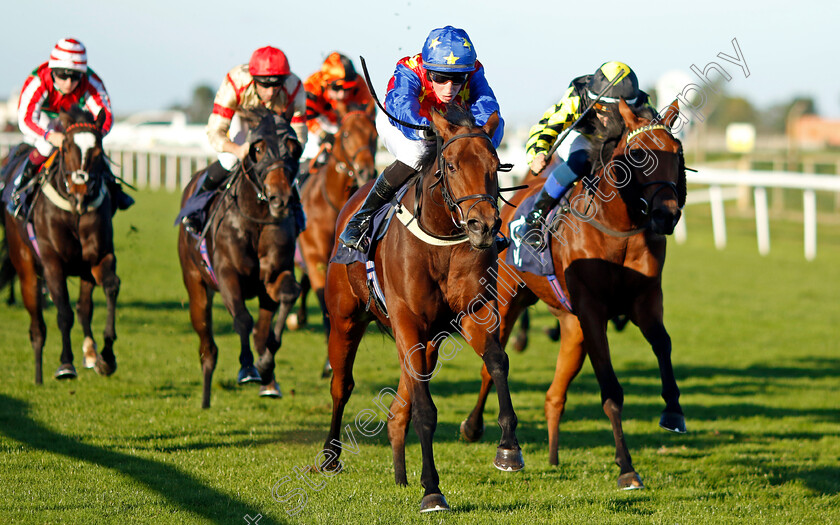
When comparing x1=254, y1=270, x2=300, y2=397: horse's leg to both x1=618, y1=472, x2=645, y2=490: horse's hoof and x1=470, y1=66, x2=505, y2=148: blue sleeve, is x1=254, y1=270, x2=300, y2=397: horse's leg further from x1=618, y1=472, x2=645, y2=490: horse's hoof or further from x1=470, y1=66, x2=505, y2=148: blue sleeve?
x1=618, y1=472, x2=645, y2=490: horse's hoof

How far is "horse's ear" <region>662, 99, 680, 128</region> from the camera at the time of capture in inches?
195

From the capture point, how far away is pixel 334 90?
9.11 meters

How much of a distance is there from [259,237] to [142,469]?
1908mm

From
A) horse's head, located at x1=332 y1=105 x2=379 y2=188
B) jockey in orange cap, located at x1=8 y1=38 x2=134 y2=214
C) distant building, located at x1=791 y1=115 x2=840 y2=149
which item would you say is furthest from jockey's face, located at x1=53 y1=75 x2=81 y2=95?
distant building, located at x1=791 y1=115 x2=840 y2=149

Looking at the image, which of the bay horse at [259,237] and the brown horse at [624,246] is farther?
the bay horse at [259,237]

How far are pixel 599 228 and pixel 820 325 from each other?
7.96m

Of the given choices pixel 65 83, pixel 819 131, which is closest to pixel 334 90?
pixel 65 83

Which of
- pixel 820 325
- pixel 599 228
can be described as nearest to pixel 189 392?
pixel 599 228

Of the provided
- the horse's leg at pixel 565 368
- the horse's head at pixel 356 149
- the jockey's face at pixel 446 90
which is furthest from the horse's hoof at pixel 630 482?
the horse's head at pixel 356 149

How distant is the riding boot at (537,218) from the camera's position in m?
5.84

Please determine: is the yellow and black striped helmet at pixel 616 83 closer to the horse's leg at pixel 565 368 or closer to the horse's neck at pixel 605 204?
the horse's neck at pixel 605 204

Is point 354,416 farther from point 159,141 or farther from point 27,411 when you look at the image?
point 159,141

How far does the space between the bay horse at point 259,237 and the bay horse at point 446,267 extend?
1.61m

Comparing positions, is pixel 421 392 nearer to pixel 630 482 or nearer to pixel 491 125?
pixel 491 125
